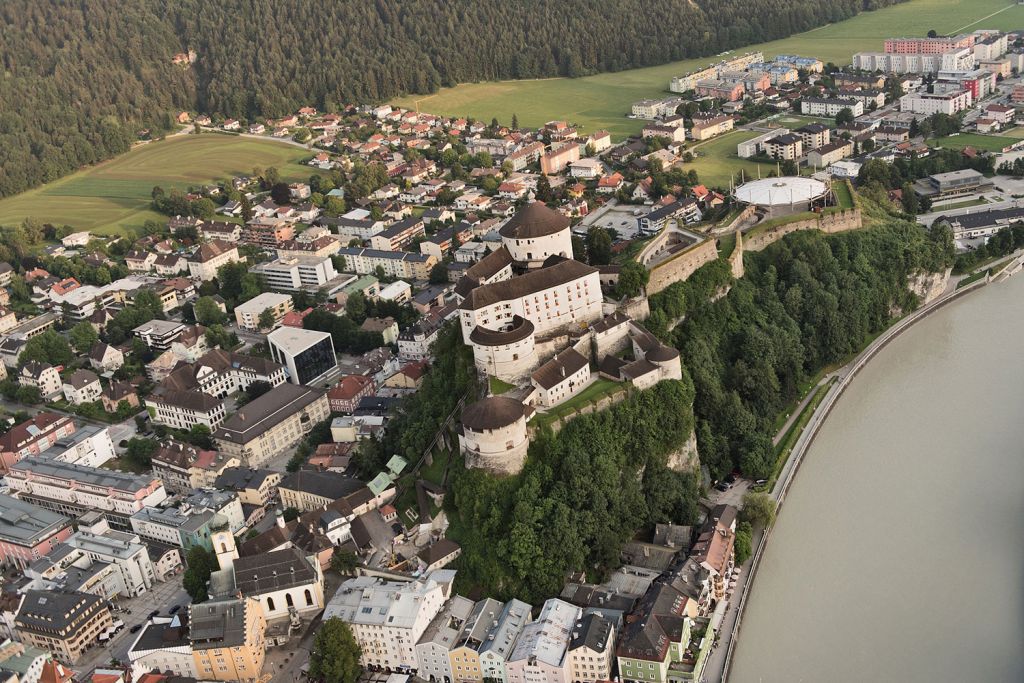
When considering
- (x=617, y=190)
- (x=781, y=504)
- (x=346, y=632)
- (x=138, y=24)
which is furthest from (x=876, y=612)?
(x=138, y=24)

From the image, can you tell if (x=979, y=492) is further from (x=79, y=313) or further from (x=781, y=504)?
(x=79, y=313)

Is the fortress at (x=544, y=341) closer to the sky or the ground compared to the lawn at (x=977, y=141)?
closer to the sky

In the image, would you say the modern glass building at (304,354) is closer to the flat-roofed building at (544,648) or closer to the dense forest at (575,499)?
the dense forest at (575,499)

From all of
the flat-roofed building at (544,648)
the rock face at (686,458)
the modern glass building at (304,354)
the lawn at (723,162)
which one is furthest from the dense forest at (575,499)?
the lawn at (723,162)

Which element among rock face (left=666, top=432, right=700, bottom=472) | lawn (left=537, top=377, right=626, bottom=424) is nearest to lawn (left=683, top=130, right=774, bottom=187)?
rock face (left=666, top=432, right=700, bottom=472)

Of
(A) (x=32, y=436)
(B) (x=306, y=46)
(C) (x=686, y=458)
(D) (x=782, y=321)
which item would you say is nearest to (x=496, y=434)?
(C) (x=686, y=458)

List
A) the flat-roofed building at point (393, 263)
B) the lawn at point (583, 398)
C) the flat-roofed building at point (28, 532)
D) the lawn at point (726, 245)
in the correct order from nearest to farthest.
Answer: the lawn at point (583, 398) < the flat-roofed building at point (28, 532) < the lawn at point (726, 245) < the flat-roofed building at point (393, 263)

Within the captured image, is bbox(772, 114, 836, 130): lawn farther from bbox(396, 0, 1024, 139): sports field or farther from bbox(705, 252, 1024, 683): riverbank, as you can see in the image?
bbox(705, 252, 1024, 683): riverbank
